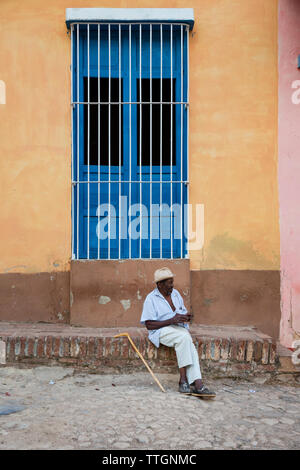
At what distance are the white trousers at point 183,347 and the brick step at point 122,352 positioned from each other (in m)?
0.25

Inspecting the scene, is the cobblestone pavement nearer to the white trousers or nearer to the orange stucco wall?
the white trousers

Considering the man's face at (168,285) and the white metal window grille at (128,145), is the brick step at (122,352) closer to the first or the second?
the man's face at (168,285)

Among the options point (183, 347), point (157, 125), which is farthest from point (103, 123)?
point (183, 347)

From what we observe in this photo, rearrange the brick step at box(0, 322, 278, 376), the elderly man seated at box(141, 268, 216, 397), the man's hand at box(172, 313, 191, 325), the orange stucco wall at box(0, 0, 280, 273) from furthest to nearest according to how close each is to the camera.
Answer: the orange stucco wall at box(0, 0, 280, 273) < the brick step at box(0, 322, 278, 376) < the man's hand at box(172, 313, 191, 325) < the elderly man seated at box(141, 268, 216, 397)

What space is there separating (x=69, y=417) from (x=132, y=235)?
2106 mm

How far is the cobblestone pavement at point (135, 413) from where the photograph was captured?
2824mm

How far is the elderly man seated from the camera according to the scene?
12.2 ft

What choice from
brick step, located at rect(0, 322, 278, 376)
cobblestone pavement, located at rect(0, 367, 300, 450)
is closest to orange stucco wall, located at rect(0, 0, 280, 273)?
brick step, located at rect(0, 322, 278, 376)

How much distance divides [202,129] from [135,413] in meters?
2.89

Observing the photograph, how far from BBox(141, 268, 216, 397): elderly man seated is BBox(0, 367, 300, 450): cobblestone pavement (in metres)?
0.15

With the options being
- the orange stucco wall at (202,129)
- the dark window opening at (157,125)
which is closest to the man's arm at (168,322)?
the orange stucco wall at (202,129)

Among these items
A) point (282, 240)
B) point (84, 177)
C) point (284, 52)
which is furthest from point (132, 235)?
point (284, 52)

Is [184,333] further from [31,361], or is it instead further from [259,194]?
[259,194]

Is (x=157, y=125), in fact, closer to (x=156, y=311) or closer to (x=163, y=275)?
(x=163, y=275)
